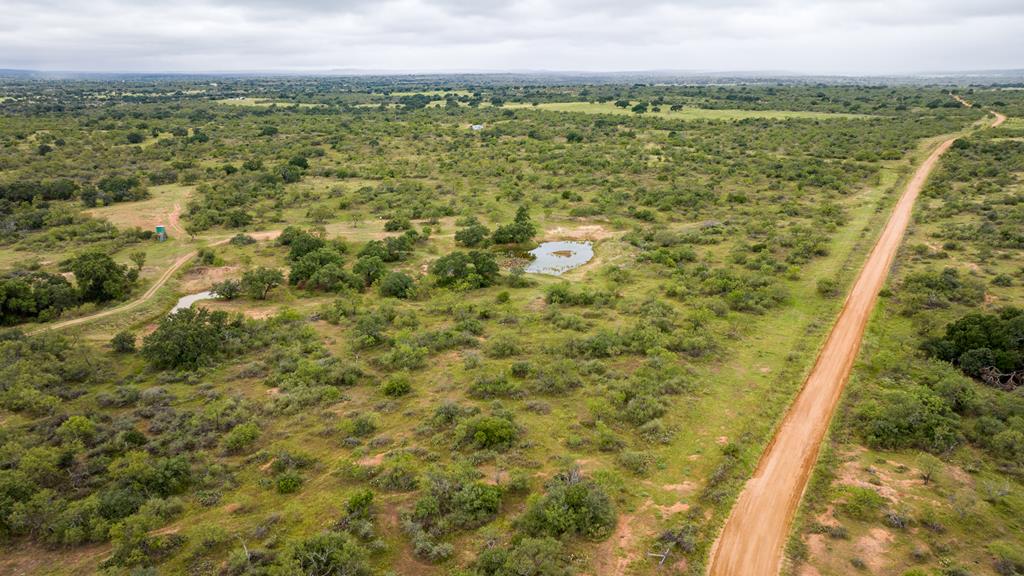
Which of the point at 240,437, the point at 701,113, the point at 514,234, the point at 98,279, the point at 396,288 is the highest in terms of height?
the point at 701,113

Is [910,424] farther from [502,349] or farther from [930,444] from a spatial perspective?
[502,349]

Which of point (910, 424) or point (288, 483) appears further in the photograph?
point (910, 424)

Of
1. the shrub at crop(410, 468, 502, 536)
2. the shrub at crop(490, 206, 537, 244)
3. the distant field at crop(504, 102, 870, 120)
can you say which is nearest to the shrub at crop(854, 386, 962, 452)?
the shrub at crop(410, 468, 502, 536)

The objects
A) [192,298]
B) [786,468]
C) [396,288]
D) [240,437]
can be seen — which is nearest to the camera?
[786,468]

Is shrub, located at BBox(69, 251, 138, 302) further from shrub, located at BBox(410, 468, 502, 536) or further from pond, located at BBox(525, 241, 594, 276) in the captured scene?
shrub, located at BBox(410, 468, 502, 536)

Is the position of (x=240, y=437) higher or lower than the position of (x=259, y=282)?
lower

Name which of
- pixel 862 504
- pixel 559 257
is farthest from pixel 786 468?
pixel 559 257

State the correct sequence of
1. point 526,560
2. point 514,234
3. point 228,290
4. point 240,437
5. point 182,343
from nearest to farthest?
1. point 526,560
2. point 240,437
3. point 182,343
4. point 228,290
5. point 514,234

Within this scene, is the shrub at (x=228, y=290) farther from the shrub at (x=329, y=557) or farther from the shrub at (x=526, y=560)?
the shrub at (x=526, y=560)
